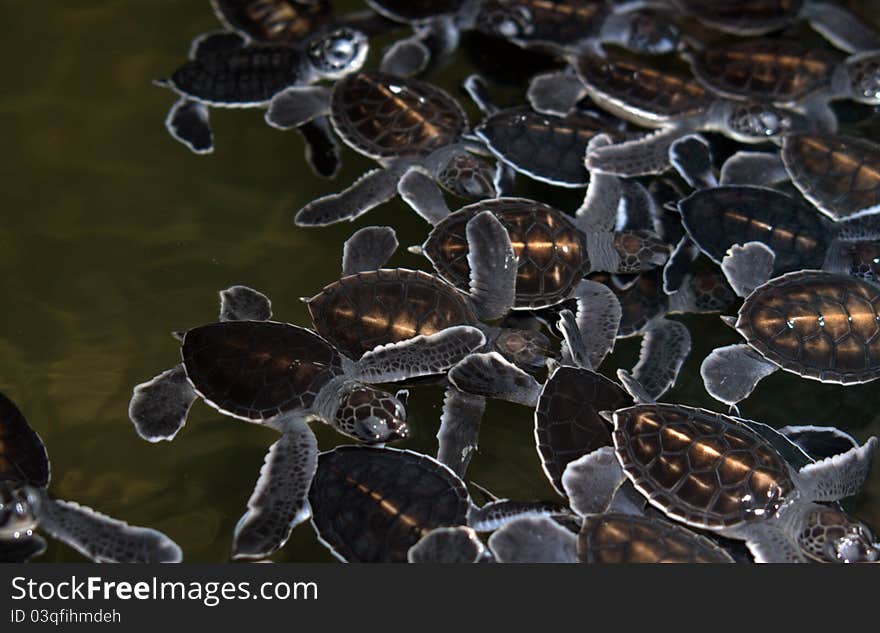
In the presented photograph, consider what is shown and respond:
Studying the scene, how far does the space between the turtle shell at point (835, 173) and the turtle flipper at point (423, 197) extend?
141 centimetres

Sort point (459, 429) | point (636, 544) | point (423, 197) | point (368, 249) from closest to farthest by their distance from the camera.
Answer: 1. point (636, 544)
2. point (459, 429)
3. point (368, 249)
4. point (423, 197)

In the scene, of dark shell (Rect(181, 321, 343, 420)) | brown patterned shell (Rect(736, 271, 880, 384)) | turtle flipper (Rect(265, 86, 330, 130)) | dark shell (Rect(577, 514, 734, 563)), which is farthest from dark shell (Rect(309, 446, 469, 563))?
turtle flipper (Rect(265, 86, 330, 130))

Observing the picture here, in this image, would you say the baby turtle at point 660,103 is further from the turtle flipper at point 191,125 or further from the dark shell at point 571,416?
the turtle flipper at point 191,125

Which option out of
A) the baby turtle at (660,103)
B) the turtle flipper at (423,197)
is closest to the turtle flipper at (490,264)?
the turtle flipper at (423,197)

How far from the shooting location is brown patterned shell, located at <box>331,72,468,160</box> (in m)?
3.41

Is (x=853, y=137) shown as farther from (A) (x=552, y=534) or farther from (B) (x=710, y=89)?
(A) (x=552, y=534)

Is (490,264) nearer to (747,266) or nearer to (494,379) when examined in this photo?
(494,379)

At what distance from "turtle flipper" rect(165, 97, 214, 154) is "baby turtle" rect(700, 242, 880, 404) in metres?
2.19

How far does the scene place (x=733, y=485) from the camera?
248 centimetres

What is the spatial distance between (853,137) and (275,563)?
296 centimetres

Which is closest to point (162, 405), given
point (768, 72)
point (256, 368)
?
point (256, 368)

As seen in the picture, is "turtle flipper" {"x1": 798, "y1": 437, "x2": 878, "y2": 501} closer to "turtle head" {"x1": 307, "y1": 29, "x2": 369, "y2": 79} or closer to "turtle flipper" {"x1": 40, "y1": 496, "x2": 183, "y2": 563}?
"turtle flipper" {"x1": 40, "y1": 496, "x2": 183, "y2": 563}

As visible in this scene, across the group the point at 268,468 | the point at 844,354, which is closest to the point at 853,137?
the point at 844,354

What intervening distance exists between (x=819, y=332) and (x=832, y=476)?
0.52m
